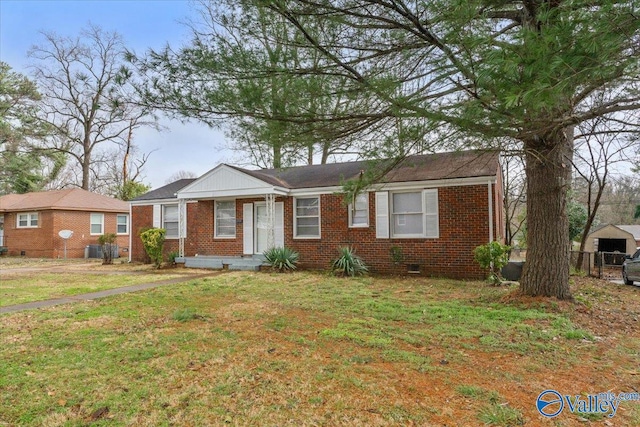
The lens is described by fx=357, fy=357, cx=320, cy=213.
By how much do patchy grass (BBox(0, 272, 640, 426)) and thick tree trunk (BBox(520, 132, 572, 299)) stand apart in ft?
1.34

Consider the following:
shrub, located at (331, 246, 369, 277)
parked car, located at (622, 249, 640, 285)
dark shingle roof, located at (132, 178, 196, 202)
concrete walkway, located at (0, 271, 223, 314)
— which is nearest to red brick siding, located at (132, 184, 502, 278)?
shrub, located at (331, 246, 369, 277)

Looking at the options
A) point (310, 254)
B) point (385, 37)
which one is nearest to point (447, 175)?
point (310, 254)

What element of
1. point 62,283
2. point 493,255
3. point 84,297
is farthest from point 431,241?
point 62,283

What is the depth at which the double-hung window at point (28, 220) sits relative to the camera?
2055cm

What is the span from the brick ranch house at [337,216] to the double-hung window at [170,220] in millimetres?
43

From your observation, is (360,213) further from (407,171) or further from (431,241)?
(431,241)

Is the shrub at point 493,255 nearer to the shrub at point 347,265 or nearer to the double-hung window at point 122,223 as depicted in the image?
the shrub at point 347,265

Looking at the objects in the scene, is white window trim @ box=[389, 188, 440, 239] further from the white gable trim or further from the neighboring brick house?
the neighboring brick house

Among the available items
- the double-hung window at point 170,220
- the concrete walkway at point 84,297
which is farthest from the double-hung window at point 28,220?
the concrete walkway at point 84,297

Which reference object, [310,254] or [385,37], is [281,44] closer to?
[385,37]

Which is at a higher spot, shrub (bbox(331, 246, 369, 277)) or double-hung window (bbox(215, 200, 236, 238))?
double-hung window (bbox(215, 200, 236, 238))

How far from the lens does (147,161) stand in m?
32.7

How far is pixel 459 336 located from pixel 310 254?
316 inches

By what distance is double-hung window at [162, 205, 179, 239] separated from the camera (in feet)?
49.8
